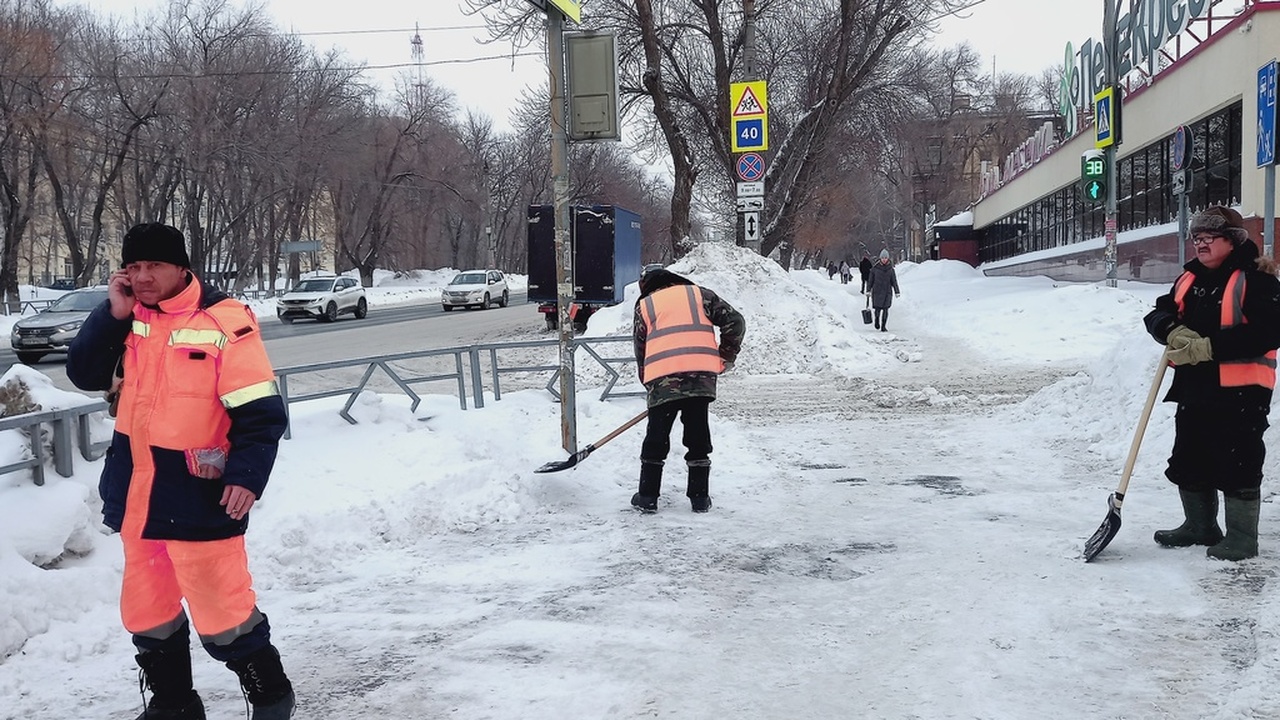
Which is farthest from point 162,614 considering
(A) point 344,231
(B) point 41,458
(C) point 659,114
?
(A) point 344,231

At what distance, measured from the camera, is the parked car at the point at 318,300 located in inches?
1247

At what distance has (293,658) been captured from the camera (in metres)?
4.15

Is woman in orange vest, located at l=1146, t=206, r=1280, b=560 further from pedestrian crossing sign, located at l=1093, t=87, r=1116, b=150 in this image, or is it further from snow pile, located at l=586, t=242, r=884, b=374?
pedestrian crossing sign, located at l=1093, t=87, r=1116, b=150

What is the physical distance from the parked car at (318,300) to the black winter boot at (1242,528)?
29662 mm

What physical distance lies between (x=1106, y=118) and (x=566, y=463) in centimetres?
1967

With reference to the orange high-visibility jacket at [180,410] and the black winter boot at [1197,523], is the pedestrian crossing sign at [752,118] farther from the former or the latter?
the orange high-visibility jacket at [180,410]

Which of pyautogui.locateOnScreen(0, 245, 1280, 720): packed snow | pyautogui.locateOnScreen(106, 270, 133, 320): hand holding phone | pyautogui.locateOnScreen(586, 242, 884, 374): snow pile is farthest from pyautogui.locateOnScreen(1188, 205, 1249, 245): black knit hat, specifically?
pyautogui.locateOnScreen(586, 242, 884, 374): snow pile

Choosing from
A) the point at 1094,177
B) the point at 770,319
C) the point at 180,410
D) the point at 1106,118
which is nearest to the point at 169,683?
the point at 180,410

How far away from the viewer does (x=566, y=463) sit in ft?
23.4

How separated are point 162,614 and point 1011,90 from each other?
270 feet

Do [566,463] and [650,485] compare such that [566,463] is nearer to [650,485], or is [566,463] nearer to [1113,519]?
[650,485]

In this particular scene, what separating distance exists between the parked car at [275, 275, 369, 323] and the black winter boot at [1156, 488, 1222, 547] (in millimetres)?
29356

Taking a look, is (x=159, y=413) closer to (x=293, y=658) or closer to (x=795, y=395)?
(x=293, y=658)

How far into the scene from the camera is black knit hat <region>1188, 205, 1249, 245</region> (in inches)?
196
